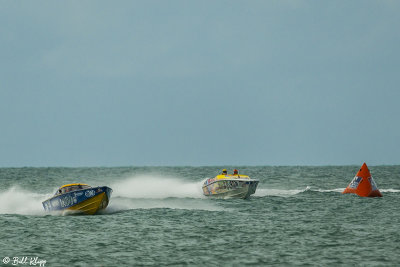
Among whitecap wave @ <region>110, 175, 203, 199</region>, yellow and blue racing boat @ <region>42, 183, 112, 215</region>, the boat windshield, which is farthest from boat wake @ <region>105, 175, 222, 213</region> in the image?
the boat windshield

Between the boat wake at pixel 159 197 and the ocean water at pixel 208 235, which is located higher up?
the boat wake at pixel 159 197

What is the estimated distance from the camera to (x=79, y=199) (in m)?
30.9

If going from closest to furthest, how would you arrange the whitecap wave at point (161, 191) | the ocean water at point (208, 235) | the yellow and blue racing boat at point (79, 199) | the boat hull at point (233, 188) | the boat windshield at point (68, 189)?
the ocean water at point (208, 235)
the yellow and blue racing boat at point (79, 199)
the boat windshield at point (68, 189)
the boat hull at point (233, 188)
the whitecap wave at point (161, 191)

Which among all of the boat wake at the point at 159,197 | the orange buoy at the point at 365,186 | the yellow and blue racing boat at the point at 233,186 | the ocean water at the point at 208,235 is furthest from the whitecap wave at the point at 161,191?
the orange buoy at the point at 365,186

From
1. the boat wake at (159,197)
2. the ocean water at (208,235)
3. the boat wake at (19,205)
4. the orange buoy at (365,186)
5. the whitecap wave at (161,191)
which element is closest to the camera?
the ocean water at (208,235)

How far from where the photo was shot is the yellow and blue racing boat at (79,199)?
30828mm

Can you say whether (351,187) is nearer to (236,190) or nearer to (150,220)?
(236,190)

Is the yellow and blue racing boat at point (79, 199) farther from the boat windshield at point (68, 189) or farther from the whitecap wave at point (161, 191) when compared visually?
the whitecap wave at point (161, 191)

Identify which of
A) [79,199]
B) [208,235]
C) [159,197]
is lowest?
[208,235]

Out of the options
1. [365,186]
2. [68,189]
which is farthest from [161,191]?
[68,189]

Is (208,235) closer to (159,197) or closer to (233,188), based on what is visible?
(233,188)

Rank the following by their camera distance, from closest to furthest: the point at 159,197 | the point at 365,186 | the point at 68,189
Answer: the point at 68,189 → the point at 365,186 → the point at 159,197

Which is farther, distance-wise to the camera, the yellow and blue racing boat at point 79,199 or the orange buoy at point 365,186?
the orange buoy at point 365,186

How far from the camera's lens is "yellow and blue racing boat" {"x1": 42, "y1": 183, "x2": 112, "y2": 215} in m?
30.8
